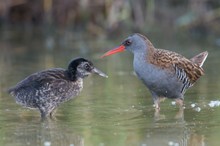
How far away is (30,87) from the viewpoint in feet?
34.9

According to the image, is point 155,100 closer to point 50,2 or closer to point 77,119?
point 77,119

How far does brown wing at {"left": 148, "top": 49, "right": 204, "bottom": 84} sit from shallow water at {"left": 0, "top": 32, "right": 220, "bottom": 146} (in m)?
0.43

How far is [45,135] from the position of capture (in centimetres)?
893

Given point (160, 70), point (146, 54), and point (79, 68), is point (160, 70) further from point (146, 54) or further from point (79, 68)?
point (79, 68)

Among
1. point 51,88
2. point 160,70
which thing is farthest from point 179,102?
point 51,88

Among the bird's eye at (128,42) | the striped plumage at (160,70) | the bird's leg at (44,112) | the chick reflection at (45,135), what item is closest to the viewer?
the chick reflection at (45,135)

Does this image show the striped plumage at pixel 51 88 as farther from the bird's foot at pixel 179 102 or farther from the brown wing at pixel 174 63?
the bird's foot at pixel 179 102

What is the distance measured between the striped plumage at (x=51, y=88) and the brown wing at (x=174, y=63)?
1.00 meters

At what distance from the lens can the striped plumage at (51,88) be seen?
34.4ft

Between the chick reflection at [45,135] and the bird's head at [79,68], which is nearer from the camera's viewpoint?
the chick reflection at [45,135]

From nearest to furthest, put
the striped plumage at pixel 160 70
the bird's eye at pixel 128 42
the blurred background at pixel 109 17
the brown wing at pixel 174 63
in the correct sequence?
the striped plumage at pixel 160 70, the brown wing at pixel 174 63, the bird's eye at pixel 128 42, the blurred background at pixel 109 17

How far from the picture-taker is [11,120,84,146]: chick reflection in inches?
333

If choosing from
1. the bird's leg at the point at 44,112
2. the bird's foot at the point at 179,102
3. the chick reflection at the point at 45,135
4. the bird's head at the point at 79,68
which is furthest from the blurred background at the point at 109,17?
the chick reflection at the point at 45,135

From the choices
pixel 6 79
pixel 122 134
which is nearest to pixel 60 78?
pixel 122 134
